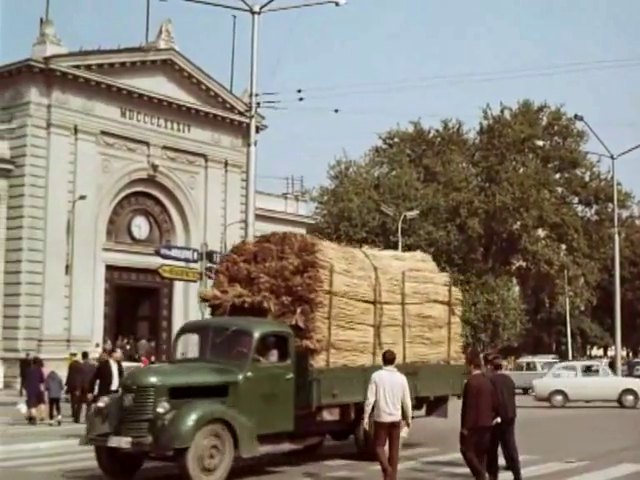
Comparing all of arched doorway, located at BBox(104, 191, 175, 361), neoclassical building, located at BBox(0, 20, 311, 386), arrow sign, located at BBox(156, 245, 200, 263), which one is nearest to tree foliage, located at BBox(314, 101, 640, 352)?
neoclassical building, located at BBox(0, 20, 311, 386)

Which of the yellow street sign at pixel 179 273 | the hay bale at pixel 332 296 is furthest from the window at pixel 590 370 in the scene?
the hay bale at pixel 332 296

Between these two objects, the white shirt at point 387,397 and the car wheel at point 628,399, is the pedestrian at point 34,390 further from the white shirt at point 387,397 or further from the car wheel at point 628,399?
the car wheel at point 628,399

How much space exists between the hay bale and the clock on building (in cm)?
2827

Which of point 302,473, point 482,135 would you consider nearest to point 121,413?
point 302,473

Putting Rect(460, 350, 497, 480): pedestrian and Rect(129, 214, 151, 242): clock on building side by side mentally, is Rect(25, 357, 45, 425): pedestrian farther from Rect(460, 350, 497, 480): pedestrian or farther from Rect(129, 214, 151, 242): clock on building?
Rect(129, 214, 151, 242): clock on building

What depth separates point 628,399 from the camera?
32562 mm

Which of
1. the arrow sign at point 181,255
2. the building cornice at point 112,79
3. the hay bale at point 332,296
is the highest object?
the building cornice at point 112,79

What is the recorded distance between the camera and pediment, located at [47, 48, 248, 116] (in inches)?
1644

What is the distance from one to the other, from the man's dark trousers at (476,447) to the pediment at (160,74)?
2931 cm

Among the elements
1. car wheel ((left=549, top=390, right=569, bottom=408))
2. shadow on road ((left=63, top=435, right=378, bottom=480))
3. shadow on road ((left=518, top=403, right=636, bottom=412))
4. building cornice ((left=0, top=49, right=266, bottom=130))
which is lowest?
shadow on road ((left=518, top=403, right=636, bottom=412))

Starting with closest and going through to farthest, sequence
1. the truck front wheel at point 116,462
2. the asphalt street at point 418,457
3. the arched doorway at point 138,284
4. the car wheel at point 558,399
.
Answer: the truck front wheel at point 116,462 < the asphalt street at point 418,457 < the car wheel at point 558,399 < the arched doorway at point 138,284

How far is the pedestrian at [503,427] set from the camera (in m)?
13.1

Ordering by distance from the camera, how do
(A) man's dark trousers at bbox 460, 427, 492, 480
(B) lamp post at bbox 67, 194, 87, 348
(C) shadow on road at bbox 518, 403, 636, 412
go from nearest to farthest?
(A) man's dark trousers at bbox 460, 427, 492, 480 < (C) shadow on road at bbox 518, 403, 636, 412 < (B) lamp post at bbox 67, 194, 87, 348

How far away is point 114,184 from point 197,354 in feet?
96.7
